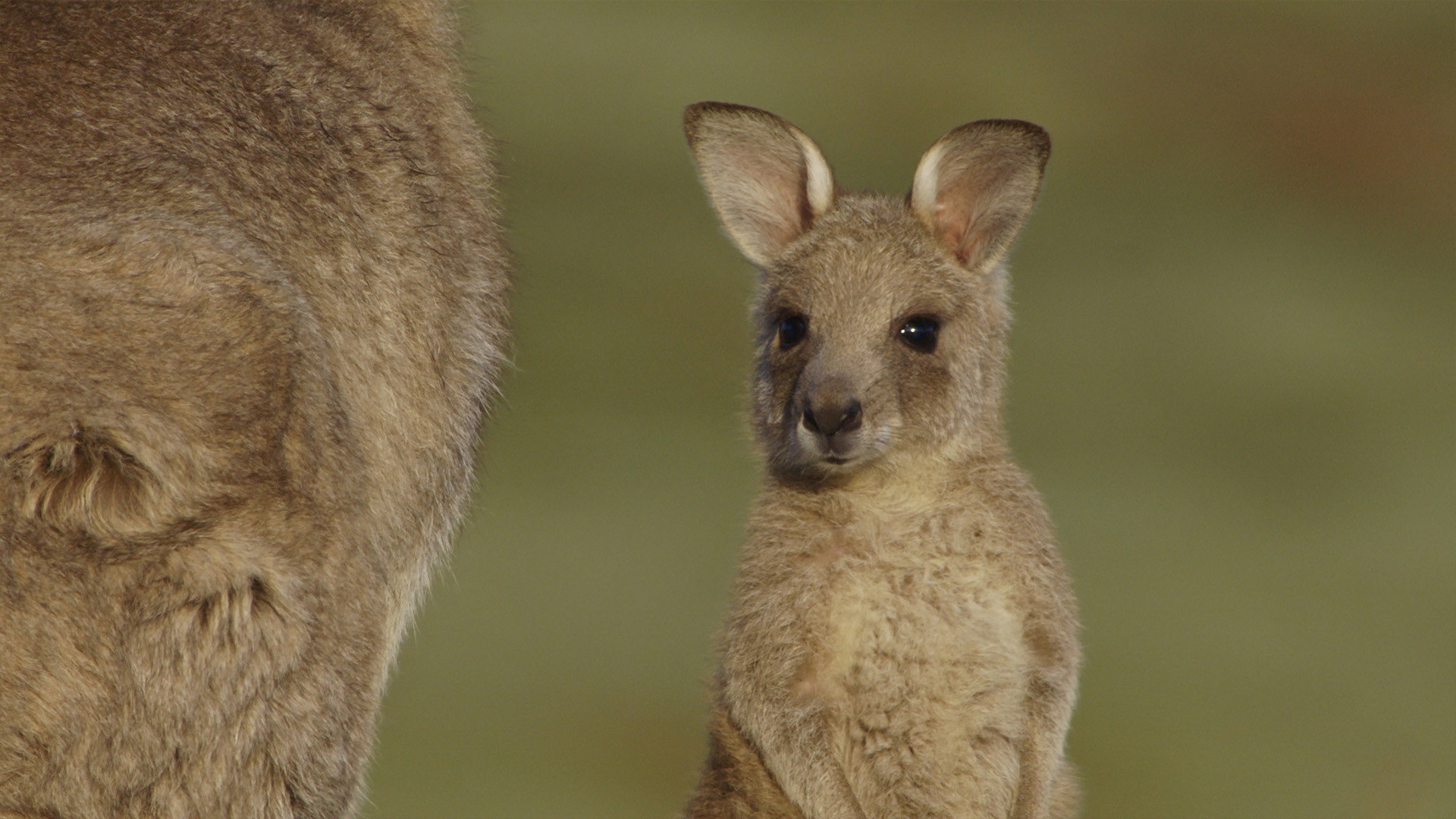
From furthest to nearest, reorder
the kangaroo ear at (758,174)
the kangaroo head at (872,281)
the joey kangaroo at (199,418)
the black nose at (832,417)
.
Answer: the kangaroo ear at (758,174), the kangaroo head at (872,281), the black nose at (832,417), the joey kangaroo at (199,418)

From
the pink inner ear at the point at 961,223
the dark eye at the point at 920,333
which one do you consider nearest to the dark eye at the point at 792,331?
the dark eye at the point at 920,333

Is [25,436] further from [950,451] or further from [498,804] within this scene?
[498,804]

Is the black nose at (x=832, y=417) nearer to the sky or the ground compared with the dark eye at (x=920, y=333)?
nearer to the ground

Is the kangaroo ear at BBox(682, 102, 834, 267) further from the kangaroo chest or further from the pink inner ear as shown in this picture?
the kangaroo chest

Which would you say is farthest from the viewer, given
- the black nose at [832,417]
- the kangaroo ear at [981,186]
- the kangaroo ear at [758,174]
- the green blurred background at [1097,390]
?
the green blurred background at [1097,390]

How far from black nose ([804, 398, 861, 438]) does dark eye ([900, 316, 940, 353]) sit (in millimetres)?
366

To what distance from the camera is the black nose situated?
13.8 feet

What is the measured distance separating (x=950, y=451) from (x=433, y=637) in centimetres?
935

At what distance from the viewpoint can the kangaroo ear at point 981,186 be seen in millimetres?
4547

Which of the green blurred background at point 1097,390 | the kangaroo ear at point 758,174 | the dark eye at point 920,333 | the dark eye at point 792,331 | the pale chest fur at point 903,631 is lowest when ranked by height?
the green blurred background at point 1097,390

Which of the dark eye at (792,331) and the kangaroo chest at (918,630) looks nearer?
the kangaroo chest at (918,630)

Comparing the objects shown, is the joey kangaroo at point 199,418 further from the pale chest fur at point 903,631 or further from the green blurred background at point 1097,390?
the green blurred background at point 1097,390

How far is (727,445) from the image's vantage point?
15523mm

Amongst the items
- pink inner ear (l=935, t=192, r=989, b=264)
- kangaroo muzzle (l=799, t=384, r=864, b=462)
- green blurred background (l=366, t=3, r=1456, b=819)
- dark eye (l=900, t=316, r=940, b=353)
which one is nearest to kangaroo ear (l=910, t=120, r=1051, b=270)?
pink inner ear (l=935, t=192, r=989, b=264)
